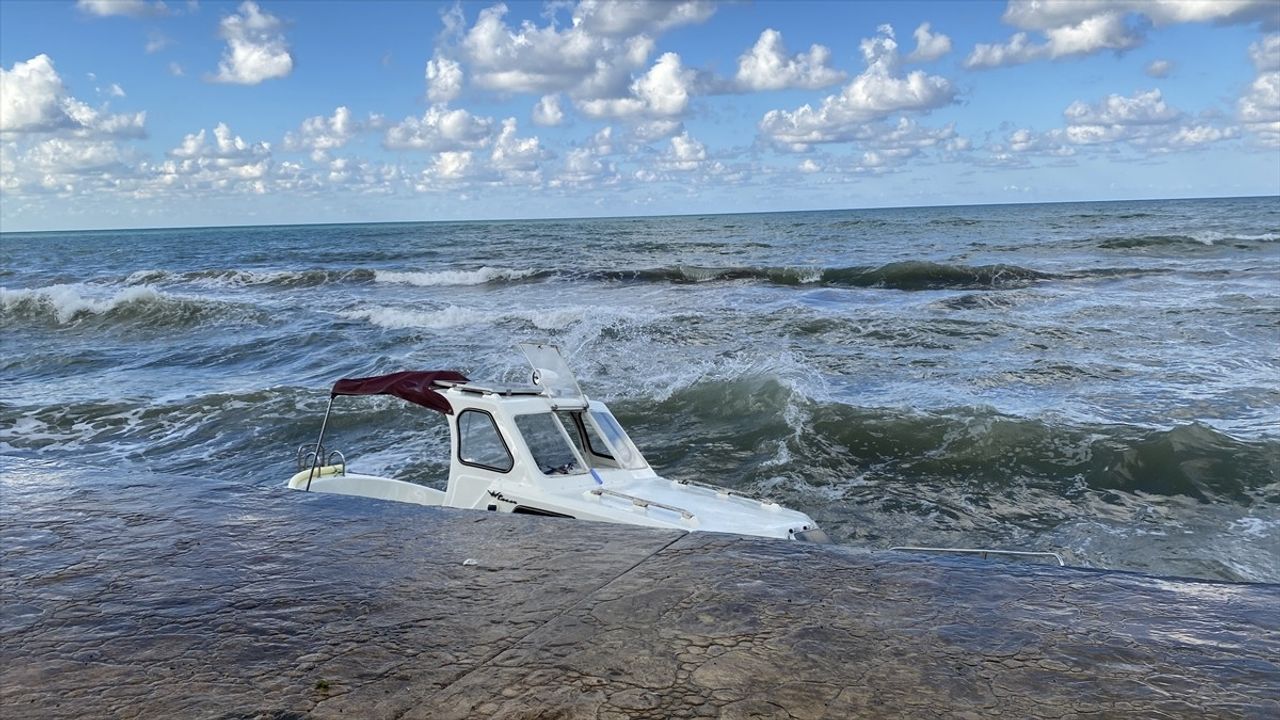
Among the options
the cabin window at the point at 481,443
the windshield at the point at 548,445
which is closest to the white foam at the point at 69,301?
the cabin window at the point at 481,443

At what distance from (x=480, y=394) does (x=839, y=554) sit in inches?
198

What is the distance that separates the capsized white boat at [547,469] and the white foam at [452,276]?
3055 centimetres

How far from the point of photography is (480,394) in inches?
335

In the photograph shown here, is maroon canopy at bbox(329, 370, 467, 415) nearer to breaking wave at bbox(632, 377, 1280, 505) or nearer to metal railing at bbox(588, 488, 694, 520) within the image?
metal railing at bbox(588, 488, 694, 520)

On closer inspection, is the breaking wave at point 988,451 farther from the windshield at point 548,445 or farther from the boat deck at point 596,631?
the boat deck at point 596,631

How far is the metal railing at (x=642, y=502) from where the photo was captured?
22.8 feet

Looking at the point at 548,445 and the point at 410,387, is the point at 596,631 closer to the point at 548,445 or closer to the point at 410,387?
the point at 548,445

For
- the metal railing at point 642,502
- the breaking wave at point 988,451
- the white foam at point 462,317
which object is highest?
the metal railing at point 642,502

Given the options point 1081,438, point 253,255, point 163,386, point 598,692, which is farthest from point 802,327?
point 253,255

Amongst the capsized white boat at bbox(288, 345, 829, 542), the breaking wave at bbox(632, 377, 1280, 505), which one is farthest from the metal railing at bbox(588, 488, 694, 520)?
the breaking wave at bbox(632, 377, 1280, 505)

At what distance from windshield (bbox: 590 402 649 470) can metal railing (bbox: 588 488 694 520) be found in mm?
947

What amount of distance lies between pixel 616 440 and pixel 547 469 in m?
1.07

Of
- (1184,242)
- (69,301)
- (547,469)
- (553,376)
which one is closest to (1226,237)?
(1184,242)

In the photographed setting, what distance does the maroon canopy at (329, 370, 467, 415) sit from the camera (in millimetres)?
8633
